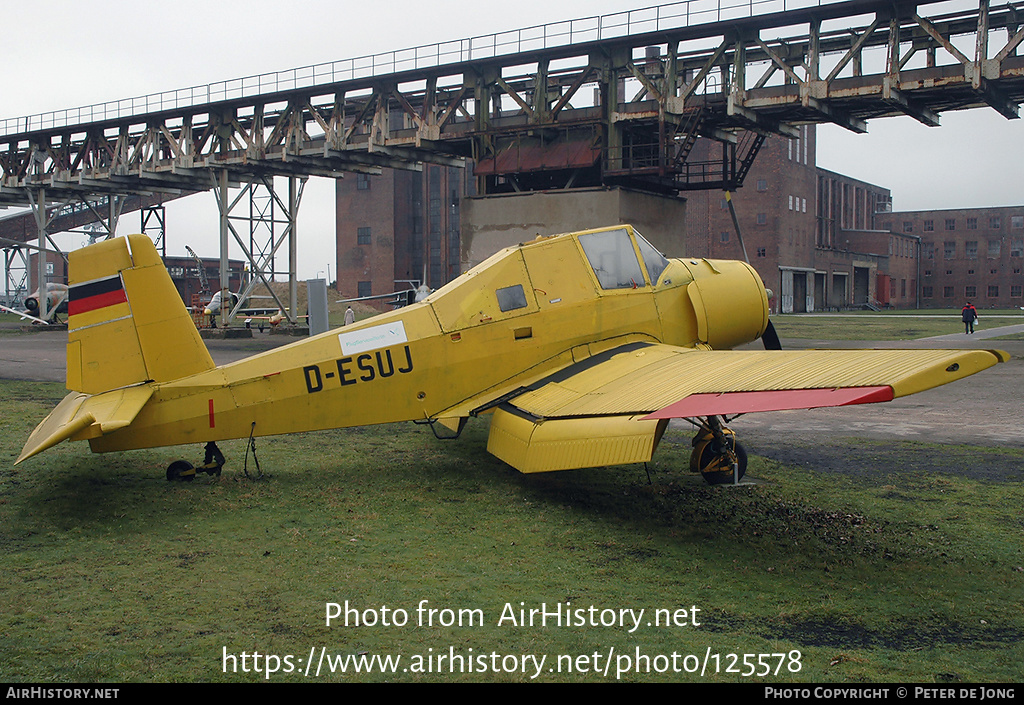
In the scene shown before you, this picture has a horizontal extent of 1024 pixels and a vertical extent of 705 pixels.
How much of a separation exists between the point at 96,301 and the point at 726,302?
7.70 m

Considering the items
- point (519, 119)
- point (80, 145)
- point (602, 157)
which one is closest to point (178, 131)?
point (80, 145)

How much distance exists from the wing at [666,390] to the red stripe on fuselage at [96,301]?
4308mm

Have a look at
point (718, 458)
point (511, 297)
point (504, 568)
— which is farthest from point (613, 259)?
point (504, 568)

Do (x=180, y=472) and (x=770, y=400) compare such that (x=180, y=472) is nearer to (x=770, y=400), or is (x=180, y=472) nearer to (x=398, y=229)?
(x=770, y=400)

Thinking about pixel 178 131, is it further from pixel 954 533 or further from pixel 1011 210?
pixel 1011 210

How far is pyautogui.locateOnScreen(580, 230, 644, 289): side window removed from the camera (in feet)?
33.8

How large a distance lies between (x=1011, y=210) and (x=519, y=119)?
86.9 meters

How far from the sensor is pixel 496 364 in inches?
385

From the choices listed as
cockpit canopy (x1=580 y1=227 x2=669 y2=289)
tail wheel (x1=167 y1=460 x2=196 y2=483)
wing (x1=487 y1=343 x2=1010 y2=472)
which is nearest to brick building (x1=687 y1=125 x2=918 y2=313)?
cockpit canopy (x1=580 y1=227 x2=669 y2=289)

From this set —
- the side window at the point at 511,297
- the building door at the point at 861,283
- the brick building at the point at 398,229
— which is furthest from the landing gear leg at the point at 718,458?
the building door at the point at 861,283

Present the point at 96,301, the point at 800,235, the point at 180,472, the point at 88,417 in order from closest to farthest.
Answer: the point at 88,417
the point at 96,301
the point at 180,472
the point at 800,235

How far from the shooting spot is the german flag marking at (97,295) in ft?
27.9

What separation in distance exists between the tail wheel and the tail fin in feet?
3.31

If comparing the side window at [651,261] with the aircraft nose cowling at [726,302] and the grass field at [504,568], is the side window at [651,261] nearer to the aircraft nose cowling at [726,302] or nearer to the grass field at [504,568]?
the aircraft nose cowling at [726,302]
